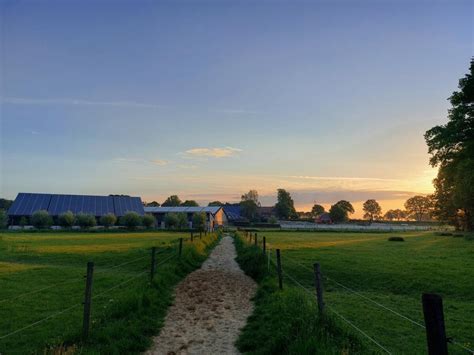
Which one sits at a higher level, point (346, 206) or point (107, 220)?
point (346, 206)

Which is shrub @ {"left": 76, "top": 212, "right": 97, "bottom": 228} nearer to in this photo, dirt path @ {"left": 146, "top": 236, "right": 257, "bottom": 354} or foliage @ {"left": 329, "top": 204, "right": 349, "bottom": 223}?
dirt path @ {"left": 146, "top": 236, "right": 257, "bottom": 354}

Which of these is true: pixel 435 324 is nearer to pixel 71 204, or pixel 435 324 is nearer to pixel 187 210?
pixel 71 204

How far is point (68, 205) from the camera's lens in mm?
101312

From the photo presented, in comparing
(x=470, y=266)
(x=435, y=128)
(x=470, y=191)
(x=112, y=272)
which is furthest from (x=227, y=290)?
(x=435, y=128)

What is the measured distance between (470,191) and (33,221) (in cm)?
9176

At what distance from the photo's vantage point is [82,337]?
27.2ft

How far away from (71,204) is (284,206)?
4005 inches

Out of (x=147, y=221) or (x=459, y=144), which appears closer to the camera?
(x=459, y=144)

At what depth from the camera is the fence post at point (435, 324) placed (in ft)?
13.7

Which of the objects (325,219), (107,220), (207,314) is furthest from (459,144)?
A: (325,219)

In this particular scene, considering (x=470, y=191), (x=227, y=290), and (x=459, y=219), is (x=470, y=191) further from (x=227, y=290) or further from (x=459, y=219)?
(x=459, y=219)

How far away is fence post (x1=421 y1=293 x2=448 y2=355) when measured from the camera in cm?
418

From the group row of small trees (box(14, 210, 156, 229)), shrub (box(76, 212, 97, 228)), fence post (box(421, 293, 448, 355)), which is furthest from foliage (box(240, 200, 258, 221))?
fence post (box(421, 293, 448, 355))

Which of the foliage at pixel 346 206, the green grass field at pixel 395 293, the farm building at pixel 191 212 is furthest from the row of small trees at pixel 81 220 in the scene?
the foliage at pixel 346 206
